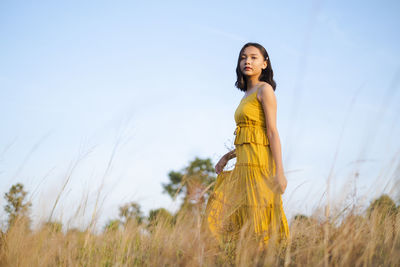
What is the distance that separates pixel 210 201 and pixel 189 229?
1.26 ft

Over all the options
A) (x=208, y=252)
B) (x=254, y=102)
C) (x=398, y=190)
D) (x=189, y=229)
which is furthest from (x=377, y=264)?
(x=254, y=102)

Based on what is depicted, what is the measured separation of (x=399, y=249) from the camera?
1.92m

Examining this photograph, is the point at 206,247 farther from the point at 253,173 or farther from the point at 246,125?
the point at 246,125

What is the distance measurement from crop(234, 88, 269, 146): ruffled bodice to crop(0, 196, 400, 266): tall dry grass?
2.19ft

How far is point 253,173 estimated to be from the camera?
2.69m

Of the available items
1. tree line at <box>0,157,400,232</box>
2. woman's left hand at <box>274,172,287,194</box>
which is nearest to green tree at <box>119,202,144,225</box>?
tree line at <box>0,157,400,232</box>

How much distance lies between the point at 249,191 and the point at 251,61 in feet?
3.52

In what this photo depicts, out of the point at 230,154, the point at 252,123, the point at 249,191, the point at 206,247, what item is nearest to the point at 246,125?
the point at 252,123

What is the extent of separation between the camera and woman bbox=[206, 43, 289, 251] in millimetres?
2346

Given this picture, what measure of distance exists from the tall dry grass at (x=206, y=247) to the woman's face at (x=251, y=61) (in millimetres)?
1255

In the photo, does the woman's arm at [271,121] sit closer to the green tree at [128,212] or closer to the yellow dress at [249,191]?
the yellow dress at [249,191]

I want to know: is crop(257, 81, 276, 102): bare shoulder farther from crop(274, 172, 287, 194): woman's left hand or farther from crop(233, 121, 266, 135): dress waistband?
crop(274, 172, 287, 194): woman's left hand

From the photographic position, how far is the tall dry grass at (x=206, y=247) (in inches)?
72.7

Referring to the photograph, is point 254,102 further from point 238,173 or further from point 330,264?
point 330,264
